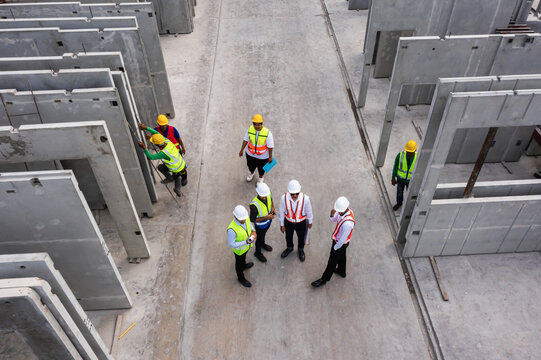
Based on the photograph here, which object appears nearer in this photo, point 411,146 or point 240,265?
point 240,265

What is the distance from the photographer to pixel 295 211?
620 centimetres

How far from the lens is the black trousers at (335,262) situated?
6.07 metres

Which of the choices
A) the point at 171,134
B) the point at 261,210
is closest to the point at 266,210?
the point at 261,210

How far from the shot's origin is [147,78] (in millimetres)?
8570

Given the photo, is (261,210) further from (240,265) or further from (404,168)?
(404,168)

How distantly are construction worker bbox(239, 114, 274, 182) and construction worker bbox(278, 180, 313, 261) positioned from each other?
1.49m

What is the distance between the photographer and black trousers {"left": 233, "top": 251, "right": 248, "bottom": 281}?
6196 mm

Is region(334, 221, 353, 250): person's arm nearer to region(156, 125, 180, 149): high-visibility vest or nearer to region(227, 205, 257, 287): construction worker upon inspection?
region(227, 205, 257, 287): construction worker

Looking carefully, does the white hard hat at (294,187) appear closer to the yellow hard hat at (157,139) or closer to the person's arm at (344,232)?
the person's arm at (344,232)

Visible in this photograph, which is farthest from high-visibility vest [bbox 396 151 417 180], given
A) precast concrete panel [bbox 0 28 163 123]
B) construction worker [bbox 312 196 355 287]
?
precast concrete panel [bbox 0 28 163 123]

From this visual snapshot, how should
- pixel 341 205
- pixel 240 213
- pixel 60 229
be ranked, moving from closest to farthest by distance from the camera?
pixel 60 229 < pixel 240 213 < pixel 341 205

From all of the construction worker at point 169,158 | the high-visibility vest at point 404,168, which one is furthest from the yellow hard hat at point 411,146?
the construction worker at point 169,158

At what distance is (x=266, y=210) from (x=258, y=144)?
184 cm

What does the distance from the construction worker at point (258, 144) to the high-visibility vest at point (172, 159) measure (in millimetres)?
1359
